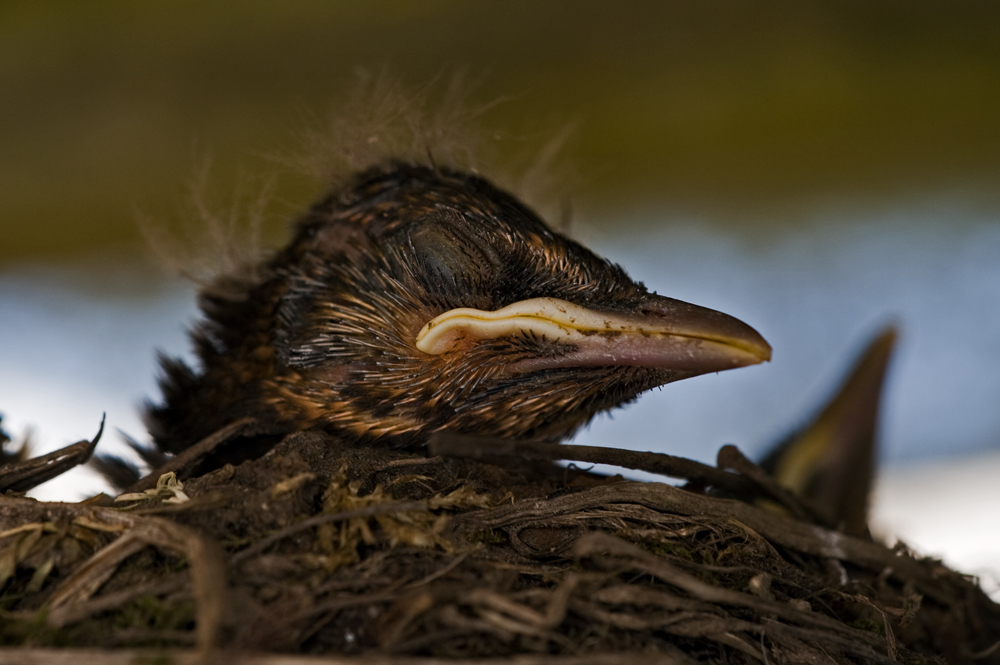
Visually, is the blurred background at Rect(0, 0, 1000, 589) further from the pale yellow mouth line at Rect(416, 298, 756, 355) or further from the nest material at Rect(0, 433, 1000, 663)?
the nest material at Rect(0, 433, 1000, 663)

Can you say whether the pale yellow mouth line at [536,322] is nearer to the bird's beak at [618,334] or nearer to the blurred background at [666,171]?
the bird's beak at [618,334]

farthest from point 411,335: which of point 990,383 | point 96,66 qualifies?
point 990,383

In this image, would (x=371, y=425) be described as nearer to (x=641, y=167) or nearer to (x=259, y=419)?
(x=259, y=419)

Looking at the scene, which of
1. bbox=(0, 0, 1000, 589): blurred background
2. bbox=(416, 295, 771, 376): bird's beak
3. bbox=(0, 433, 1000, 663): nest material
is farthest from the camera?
bbox=(0, 0, 1000, 589): blurred background

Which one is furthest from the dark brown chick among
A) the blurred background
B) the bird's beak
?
the blurred background

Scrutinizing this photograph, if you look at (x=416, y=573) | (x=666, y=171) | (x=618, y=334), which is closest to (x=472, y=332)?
(x=618, y=334)

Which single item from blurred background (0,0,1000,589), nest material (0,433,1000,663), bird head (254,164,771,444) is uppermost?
blurred background (0,0,1000,589)
